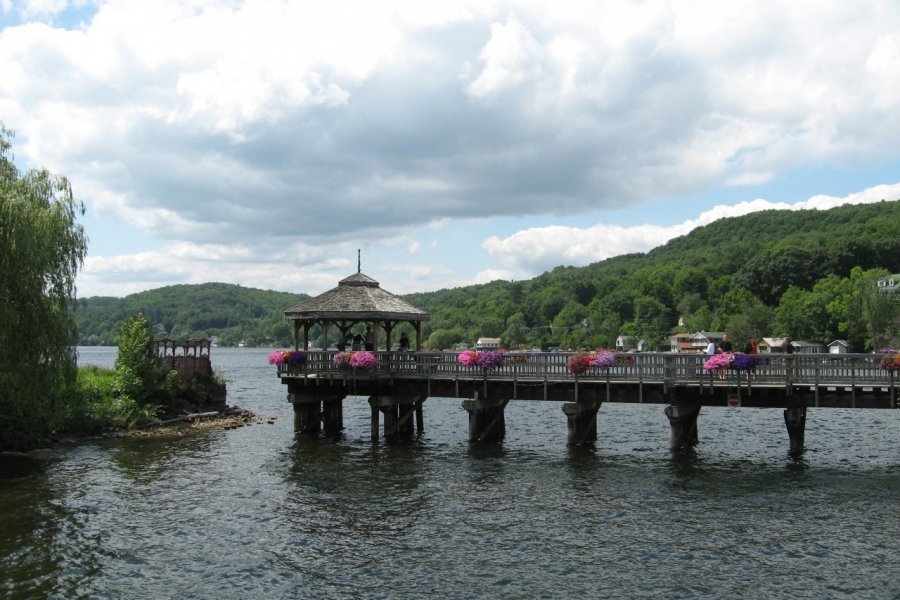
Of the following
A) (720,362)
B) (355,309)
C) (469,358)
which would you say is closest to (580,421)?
(469,358)

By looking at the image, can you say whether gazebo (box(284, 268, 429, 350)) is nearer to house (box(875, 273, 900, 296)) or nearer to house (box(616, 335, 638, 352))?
house (box(875, 273, 900, 296))

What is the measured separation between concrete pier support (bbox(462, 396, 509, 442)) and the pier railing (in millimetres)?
1709

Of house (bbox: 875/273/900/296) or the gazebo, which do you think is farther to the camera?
house (bbox: 875/273/900/296)

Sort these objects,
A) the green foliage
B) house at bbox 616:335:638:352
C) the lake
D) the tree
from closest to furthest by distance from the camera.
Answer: the lake
the tree
the green foliage
house at bbox 616:335:638:352

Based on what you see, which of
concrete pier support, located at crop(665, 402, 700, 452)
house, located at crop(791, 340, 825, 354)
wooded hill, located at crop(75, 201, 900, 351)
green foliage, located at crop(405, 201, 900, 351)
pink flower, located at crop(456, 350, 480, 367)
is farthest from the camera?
green foliage, located at crop(405, 201, 900, 351)

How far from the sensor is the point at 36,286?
26859 millimetres

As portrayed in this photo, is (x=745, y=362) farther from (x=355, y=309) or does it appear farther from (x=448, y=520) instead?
(x=355, y=309)

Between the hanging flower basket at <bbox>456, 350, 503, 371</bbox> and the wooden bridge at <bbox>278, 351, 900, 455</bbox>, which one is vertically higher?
the hanging flower basket at <bbox>456, 350, 503, 371</bbox>

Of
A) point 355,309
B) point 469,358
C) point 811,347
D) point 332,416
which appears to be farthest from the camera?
point 811,347

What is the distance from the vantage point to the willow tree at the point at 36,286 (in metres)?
25.8

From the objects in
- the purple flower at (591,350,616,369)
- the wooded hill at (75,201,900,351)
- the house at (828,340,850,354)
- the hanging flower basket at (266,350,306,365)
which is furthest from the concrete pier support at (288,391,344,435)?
the house at (828,340,850,354)

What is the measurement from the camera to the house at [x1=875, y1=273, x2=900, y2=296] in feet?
390

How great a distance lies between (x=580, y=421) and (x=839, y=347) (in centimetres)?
10078

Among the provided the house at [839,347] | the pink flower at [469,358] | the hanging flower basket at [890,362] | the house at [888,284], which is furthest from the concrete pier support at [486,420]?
the house at [888,284]
